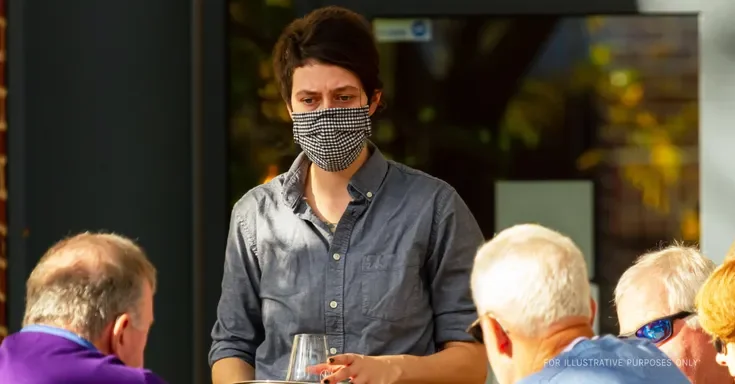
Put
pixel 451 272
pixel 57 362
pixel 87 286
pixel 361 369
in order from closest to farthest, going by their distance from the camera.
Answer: pixel 57 362, pixel 87 286, pixel 361 369, pixel 451 272

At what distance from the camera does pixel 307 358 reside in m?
2.91

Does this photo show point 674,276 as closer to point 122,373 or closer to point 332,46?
point 332,46

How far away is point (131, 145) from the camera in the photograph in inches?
212

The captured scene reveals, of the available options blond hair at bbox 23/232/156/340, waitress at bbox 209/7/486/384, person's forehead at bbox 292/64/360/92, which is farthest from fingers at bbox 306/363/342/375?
person's forehead at bbox 292/64/360/92

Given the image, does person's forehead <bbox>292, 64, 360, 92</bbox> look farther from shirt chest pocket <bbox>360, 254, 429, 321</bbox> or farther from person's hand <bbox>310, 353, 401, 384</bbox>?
person's hand <bbox>310, 353, 401, 384</bbox>

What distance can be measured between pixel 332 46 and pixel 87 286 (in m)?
0.87

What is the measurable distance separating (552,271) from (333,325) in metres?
0.81

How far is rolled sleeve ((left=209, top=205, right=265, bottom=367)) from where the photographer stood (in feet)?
11.0

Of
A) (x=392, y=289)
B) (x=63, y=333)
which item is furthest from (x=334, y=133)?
(x=63, y=333)

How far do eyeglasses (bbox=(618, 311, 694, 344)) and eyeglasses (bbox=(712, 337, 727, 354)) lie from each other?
14 centimetres

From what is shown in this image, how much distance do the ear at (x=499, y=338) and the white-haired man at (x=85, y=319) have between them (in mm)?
740

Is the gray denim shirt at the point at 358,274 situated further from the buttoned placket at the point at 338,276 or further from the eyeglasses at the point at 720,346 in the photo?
the eyeglasses at the point at 720,346

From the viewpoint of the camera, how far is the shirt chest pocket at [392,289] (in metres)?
3.23

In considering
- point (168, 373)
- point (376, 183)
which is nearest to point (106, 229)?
point (168, 373)
